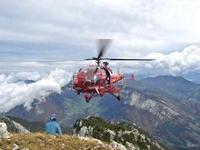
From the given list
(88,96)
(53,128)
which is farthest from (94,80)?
(53,128)

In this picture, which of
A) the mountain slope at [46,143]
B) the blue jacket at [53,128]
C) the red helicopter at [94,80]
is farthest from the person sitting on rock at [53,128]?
the red helicopter at [94,80]

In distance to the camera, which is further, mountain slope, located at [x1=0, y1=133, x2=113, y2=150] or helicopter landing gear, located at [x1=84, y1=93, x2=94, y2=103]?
helicopter landing gear, located at [x1=84, y1=93, x2=94, y2=103]

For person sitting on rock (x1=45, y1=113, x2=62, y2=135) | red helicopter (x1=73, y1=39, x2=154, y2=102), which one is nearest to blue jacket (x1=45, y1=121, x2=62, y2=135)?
person sitting on rock (x1=45, y1=113, x2=62, y2=135)

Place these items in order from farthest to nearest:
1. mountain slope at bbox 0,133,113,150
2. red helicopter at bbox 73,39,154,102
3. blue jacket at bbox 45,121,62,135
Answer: red helicopter at bbox 73,39,154,102 → blue jacket at bbox 45,121,62,135 → mountain slope at bbox 0,133,113,150

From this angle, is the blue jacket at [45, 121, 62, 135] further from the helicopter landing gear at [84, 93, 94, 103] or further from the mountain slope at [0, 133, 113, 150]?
the helicopter landing gear at [84, 93, 94, 103]

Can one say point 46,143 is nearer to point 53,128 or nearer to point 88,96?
point 53,128

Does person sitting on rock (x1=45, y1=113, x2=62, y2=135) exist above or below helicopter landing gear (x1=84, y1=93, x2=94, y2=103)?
above

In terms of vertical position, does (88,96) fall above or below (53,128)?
below

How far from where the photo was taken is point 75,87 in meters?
67.5

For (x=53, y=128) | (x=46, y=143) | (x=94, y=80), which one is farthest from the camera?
(x=94, y=80)

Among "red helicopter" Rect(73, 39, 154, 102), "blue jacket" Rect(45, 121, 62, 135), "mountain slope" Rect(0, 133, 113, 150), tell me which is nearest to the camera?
"mountain slope" Rect(0, 133, 113, 150)

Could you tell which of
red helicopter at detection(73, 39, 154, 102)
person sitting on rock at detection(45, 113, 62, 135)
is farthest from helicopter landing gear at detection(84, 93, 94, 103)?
person sitting on rock at detection(45, 113, 62, 135)

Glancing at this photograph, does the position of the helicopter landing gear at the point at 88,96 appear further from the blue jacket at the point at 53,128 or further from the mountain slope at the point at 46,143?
the mountain slope at the point at 46,143

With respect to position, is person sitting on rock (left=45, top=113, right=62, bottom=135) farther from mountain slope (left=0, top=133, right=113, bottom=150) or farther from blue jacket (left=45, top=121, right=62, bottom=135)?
mountain slope (left=0, top=133, right=113, bottom=150)
